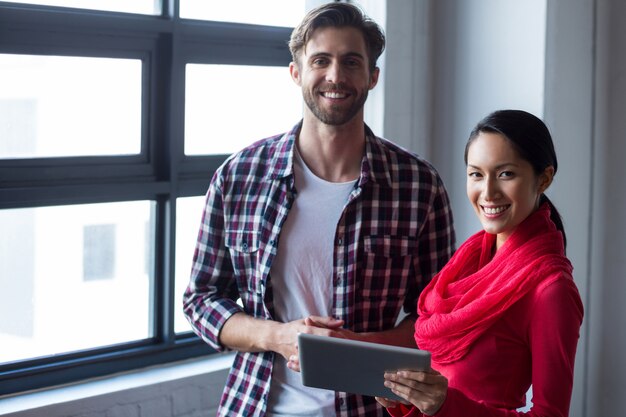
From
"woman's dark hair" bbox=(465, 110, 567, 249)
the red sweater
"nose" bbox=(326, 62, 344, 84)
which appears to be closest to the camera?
the red sweater

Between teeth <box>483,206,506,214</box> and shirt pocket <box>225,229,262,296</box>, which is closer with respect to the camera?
teeth <box>483,206,506,214</box>

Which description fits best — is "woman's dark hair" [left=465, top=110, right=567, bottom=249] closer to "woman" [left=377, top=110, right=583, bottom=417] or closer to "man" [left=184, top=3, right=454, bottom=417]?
"woman" [left=377, top=110, right=583, bottom=417]

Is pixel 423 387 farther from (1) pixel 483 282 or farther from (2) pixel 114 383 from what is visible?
(2) pixel 114 383

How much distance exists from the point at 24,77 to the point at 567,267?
1.54 m

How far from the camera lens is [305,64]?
2086mm

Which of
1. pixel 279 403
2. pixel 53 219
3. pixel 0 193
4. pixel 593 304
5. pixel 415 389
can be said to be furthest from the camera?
pixel 593 304

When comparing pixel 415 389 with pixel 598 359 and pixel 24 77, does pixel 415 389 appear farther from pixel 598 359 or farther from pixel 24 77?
pixel 598 359

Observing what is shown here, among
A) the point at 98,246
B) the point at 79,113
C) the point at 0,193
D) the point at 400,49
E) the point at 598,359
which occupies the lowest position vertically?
the point at 598,359

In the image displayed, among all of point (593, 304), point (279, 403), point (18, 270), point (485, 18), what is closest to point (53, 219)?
point (18, 270)

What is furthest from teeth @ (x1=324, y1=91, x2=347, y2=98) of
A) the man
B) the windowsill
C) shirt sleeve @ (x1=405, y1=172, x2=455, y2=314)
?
the windowsill

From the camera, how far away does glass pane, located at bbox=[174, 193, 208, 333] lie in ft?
9.02

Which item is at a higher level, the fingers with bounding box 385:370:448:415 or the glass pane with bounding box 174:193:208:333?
the glass pane with bounding box 174:193:208:333

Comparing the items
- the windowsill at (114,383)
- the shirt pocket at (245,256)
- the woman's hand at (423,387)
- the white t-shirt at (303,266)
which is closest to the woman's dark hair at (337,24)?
the white t-shirt at (303,266)

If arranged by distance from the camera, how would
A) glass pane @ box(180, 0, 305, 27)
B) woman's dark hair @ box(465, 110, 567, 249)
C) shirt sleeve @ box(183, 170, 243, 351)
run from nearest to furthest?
woman's dark hair @ box(465, 110, 567, 249) < shirt sleeve @ box(183, 170, 243, 351) < glass pane @ box(180, 0, 305, 27)
